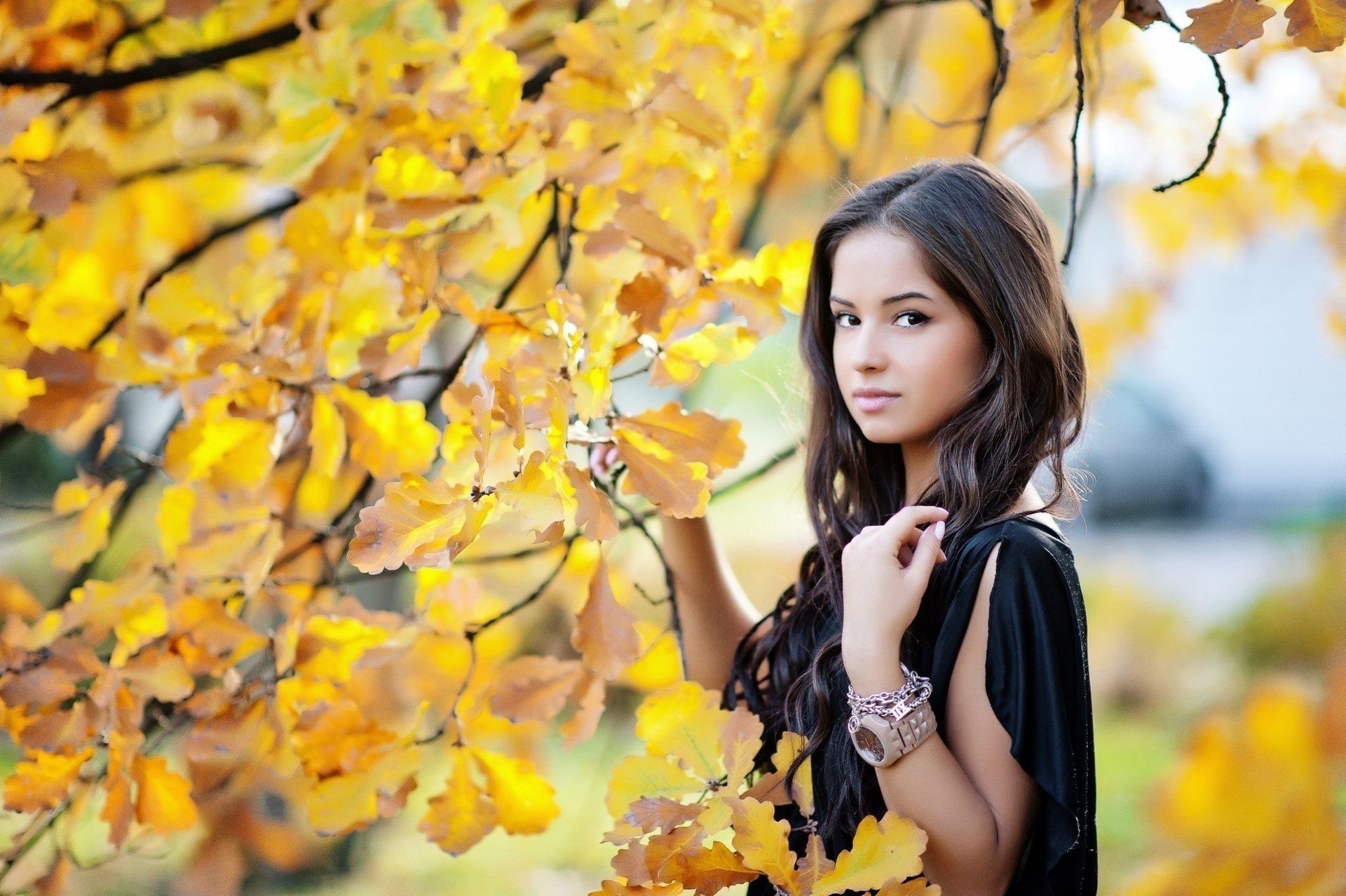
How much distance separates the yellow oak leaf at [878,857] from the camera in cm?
86

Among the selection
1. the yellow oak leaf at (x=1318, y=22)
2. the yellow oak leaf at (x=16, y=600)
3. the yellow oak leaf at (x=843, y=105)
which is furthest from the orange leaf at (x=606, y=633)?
the yellow oak leaf at (x=843, y=105)

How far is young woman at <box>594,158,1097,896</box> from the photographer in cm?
97

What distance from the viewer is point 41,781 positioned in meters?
1.19

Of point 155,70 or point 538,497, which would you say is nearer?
point 538,497

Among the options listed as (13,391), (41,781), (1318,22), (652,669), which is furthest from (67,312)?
(1318,22)

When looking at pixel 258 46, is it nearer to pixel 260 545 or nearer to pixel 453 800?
pixel 260 545

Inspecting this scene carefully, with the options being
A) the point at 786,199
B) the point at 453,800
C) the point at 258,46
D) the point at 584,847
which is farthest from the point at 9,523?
the point at 453,800

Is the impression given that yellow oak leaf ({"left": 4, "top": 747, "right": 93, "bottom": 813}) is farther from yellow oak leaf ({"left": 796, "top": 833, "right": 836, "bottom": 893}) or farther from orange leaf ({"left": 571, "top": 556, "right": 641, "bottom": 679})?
yellow oak leaf ({"left": 796, "top": 833, "right": 836, "bottom": 893})

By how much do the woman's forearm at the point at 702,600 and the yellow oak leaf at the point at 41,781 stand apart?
0.62 metres

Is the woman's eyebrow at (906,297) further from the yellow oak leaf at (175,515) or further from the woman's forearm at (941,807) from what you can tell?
the yellow oak leaf at (175,515)

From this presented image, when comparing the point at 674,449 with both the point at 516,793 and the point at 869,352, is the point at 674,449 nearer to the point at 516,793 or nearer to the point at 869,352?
the point at 869,352

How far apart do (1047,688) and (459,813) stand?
1.91 ft

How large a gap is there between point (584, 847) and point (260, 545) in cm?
273

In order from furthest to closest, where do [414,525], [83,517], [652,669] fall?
[652,669] → [83,517] → [414,525]
